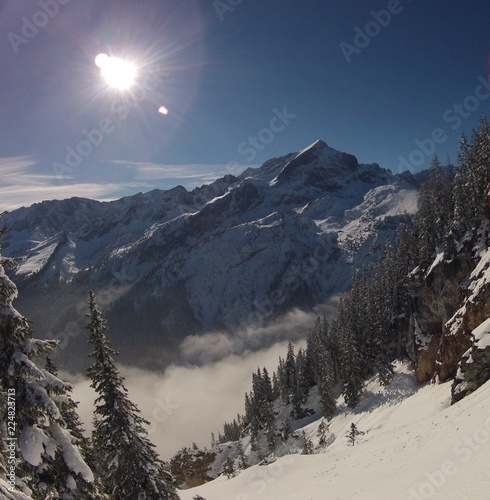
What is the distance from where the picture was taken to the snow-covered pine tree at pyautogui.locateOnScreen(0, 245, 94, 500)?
9203 millimetres

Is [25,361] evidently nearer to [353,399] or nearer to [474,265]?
[474,265]

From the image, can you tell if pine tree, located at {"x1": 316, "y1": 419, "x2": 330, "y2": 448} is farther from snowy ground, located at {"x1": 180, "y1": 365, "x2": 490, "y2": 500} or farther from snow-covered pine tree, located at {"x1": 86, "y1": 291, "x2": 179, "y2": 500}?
snow-covered pine tree, located at {"x1": 86, "y1": 291, "x2": 179, "y2": 500}

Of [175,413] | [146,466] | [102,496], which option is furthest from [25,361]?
[175,413]

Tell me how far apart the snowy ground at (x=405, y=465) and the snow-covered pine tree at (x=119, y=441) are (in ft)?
34.5

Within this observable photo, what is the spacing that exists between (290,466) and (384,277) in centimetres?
5270

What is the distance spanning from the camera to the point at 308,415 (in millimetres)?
81188

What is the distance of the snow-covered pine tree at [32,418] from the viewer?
9203 mm

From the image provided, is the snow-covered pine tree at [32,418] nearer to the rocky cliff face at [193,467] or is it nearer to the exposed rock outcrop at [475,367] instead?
the exposed rock outcrop at [475,367]

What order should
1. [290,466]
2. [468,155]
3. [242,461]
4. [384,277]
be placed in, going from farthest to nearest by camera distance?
[384,277] → [242,461] → [468,155] → [290,466]

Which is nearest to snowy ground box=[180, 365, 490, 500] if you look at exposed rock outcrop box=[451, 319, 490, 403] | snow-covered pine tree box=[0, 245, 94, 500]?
exposed rock outcrop box=[451, 319, 490, 403]

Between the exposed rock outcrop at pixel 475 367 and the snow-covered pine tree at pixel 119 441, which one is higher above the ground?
the snow-covered pine tree at pixel 119 441

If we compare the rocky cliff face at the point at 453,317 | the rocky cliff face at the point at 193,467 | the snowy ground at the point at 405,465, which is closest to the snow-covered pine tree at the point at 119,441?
the snowy ground at the point at 405,465

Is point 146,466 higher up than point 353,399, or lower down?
higher up

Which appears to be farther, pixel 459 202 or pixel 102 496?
pixel 459 202
